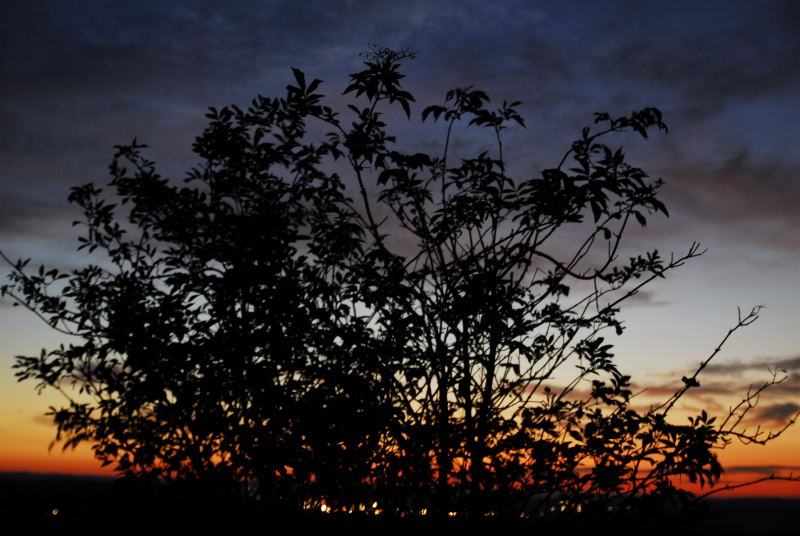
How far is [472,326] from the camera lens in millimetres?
6617

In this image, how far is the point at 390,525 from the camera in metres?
6.38

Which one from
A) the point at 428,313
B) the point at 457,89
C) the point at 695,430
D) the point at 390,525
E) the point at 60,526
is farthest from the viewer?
the point at 60,526

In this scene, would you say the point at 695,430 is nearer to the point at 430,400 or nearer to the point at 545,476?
the point at 545,476

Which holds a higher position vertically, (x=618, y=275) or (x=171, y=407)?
(x=618, y=275)

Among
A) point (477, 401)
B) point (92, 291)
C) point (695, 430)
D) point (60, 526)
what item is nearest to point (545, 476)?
point (477, 401)

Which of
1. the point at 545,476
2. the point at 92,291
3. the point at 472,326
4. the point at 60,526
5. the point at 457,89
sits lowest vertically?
the point at 60,526

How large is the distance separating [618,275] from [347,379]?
142 inches

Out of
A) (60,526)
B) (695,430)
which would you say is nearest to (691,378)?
(695,430)

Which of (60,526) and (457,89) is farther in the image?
(60,526)

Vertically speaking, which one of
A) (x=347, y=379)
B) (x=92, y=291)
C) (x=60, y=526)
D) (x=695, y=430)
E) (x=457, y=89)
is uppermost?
(x=457, y=89)

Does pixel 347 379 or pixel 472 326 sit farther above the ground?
pixel 472 326

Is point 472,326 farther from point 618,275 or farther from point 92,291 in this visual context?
point 92,291

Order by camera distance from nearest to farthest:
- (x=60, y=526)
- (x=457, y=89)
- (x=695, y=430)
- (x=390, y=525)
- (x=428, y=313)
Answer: (x=695, y=430)
(x=390, y=525)
(x=428, y=313)
(x=457, y=89)
(x=60, y=526)

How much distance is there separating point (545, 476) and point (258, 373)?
2.98 meters
